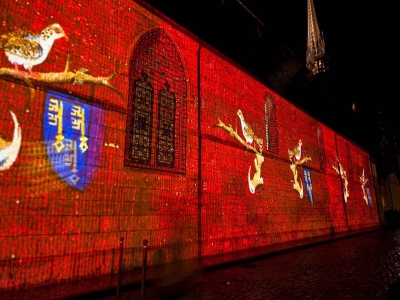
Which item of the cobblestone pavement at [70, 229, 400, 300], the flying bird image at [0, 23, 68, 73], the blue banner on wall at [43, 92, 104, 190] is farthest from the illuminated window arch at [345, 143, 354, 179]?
the flying bird image at [0, 23, 68, 73]

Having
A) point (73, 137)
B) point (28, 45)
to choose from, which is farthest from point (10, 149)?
point (28, 45)

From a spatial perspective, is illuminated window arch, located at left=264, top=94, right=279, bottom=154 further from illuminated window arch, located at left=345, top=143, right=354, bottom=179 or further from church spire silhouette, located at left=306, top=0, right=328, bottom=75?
illuminated window arch, located at left=345, top=143, right=354, bottom=179

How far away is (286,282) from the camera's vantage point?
16.7 ft

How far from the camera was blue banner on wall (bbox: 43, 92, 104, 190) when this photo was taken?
4.91 m

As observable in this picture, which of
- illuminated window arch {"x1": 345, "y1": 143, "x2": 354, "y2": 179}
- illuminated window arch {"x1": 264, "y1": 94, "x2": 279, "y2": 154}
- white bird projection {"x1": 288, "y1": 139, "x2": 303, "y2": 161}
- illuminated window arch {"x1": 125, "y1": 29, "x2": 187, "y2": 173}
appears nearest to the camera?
illuminated window arch {"x1": 125, "y1": 29, "x2": 187, "y2": 173}

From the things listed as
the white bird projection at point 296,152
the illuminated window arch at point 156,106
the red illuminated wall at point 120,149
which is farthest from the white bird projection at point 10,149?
the white bird projection at point 296,152

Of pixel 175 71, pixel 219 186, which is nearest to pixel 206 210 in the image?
pixel 219 186

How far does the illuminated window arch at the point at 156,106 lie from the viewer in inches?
251

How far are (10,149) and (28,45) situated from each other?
189 centimetres

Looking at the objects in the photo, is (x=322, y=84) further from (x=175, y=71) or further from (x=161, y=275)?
(x=161, y=275)

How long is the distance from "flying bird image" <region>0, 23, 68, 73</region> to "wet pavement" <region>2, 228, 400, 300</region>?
13.2ft

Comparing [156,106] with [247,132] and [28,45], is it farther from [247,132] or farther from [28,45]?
[247,132]

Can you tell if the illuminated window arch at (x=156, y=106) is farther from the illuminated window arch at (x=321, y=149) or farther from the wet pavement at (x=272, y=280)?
the illuminated window arch at (x=321, y=149)

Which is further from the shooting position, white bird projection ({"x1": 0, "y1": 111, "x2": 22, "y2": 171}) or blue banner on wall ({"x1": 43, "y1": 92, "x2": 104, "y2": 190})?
blue banner on wall ({"x1": 43, "y1": 92, "x2": 104, "y2": 190})
